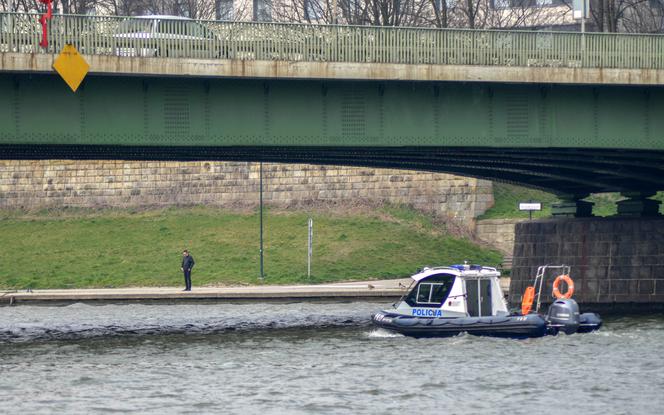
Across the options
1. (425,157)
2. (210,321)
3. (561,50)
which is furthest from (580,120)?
(210,321)

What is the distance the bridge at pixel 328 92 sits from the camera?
3481 centimetres

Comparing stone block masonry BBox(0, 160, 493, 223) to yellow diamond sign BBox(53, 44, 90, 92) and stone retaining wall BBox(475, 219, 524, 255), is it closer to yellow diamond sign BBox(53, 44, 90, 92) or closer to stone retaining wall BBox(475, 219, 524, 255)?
stone retaining wall BBox(475, 219, 524, 255)

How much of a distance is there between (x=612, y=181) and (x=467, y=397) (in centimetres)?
2221

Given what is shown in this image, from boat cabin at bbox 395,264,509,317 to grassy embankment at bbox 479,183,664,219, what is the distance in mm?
27131

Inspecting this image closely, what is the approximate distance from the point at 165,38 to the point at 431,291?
10534mm

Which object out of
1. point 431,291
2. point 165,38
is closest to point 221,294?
point 431,291

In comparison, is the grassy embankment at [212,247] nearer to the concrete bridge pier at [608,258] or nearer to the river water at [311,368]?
the concrete bridge pier at [608,258]

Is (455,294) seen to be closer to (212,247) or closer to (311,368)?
(311,368)

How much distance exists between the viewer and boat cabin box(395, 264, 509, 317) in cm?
3872

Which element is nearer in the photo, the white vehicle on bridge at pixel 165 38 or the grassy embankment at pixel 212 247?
the white vehicle on bridge at pixel 165 38

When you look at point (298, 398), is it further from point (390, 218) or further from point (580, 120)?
point (390, 218)

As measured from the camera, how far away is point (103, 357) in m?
35.4

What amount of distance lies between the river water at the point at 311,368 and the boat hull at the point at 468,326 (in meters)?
0.37

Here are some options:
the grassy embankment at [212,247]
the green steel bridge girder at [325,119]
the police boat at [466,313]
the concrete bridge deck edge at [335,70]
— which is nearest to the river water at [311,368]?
the police boat at [466,313]
